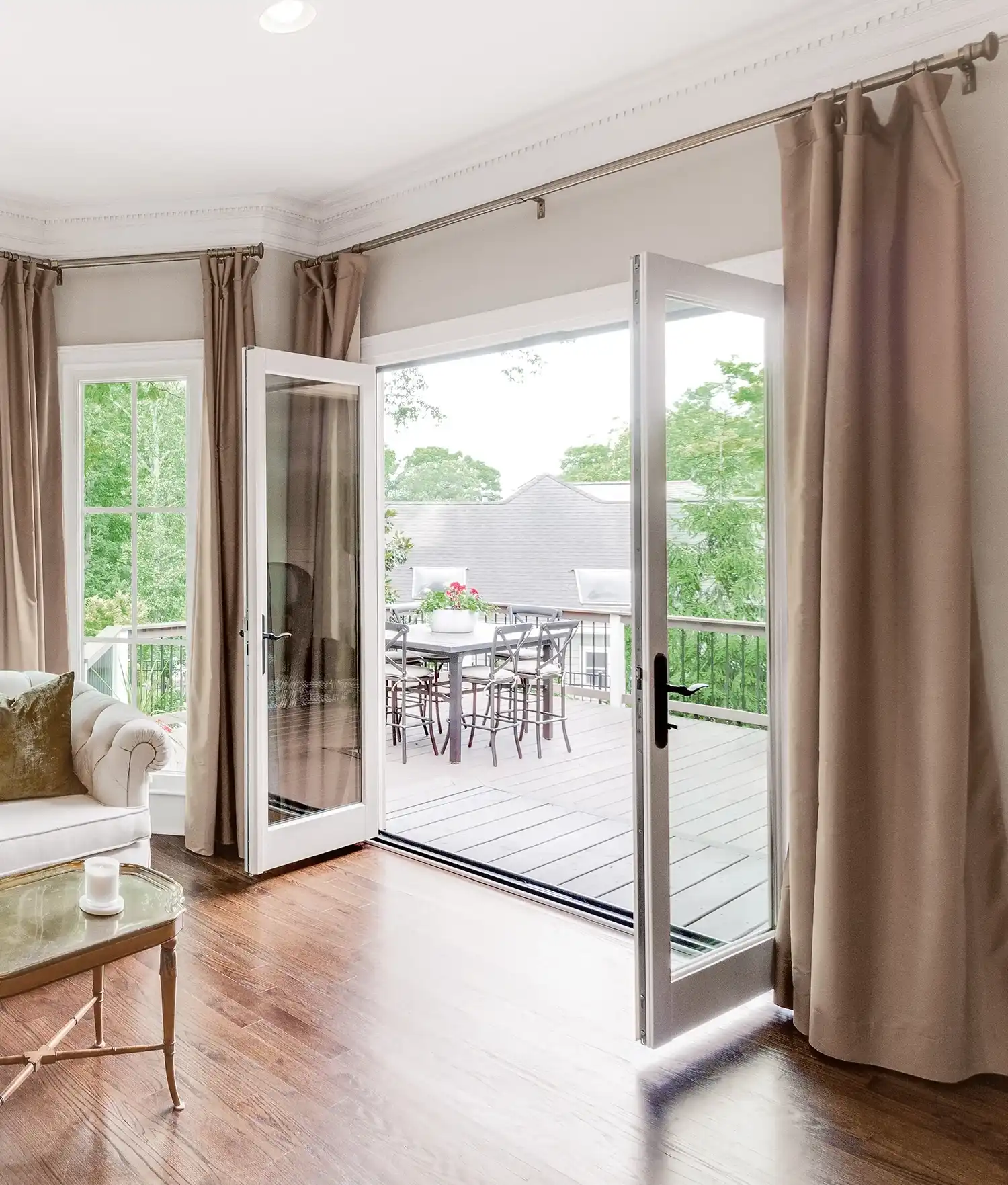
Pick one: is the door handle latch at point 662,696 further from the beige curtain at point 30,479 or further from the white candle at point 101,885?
the beige curtain at point 30,479

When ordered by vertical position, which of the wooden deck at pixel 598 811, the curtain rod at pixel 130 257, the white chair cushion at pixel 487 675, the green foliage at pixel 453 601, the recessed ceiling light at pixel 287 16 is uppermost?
the recessed ceiling light at pixel 287 16

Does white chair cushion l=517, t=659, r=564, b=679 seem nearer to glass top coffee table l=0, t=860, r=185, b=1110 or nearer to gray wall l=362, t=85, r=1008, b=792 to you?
gray wall l=362, t=85, r=1008, b=792

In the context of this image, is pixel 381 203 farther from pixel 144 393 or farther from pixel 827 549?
pixel 827 549

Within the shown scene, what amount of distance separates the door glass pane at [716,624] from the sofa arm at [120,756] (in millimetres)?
1756

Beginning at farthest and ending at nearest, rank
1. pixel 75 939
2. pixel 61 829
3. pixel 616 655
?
1. pixel 616 655
2. pixel 61 829
3. pixel 75 939

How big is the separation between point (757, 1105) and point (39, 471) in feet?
11.9

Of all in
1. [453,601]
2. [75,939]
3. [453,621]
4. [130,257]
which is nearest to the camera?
[75,939]

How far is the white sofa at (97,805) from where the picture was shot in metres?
2.83

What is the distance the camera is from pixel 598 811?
4746mm

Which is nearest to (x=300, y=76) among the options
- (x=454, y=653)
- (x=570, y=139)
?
(x=570, y=139)

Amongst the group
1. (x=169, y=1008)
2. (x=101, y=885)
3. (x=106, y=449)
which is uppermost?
(x=106, y=449)

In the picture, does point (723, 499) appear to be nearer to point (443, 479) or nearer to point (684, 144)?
point (684, 144)

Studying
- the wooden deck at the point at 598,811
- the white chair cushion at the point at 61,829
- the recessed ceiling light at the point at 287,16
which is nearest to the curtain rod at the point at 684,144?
the recessed ceiling light at the point at 287,16

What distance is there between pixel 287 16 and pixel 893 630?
2279 mm
